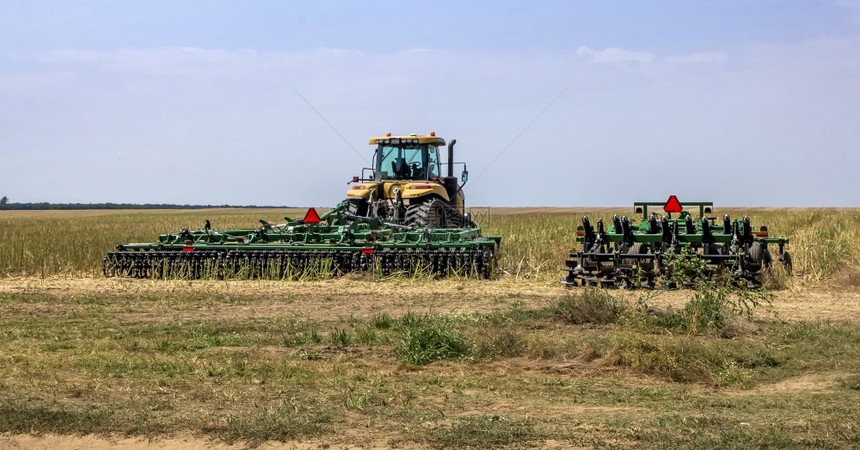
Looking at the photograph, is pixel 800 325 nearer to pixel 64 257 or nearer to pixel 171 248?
pixel 171 248

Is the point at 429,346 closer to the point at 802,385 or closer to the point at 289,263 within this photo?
the point at 802,385

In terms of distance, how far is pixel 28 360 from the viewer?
812 centimetres

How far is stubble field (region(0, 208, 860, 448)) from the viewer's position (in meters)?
5.77

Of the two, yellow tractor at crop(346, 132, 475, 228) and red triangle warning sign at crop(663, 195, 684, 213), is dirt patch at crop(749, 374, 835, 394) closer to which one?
red triangle warning sign at crop(663, 195, 684, 213)

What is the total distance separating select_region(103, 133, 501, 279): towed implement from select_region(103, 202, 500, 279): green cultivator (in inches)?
0.6

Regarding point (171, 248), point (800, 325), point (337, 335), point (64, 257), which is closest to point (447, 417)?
point (337, 335)

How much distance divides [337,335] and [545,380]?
237 cm

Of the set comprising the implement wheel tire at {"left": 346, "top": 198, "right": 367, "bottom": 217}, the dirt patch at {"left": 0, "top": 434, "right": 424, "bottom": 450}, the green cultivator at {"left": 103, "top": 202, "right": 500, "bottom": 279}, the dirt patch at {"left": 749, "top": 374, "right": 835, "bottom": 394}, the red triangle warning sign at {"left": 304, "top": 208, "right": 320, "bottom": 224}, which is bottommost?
the dirt patch at {"left": 0, "top": 434, "right": 424, "bottom": 450}

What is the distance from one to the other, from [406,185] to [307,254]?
3.07 m

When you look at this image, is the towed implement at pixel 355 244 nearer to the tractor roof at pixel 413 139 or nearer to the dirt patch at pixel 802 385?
the tractor roof at pixel 413 139

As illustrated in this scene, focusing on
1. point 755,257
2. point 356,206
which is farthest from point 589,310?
point 356,206

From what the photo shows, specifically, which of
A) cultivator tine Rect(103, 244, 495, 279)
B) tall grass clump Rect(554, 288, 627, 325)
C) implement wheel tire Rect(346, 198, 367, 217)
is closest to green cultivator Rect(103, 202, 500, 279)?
cultivator tine Rect(103, 244, 495, 279)

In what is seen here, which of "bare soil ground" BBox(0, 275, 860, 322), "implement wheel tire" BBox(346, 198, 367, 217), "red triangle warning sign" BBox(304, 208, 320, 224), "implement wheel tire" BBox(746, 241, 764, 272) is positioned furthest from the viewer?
"implement wheel tire" BBox(346, 198, 367, 217)

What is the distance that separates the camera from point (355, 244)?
1568 cm
